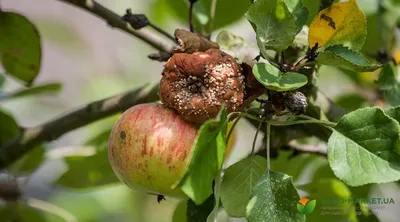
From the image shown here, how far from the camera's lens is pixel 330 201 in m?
0.98

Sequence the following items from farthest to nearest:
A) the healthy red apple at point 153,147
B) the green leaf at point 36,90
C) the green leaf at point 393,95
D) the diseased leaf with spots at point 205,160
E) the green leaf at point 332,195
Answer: the green leaf at point 36,90 < the green leaf at point 332,195 < the green leaf at point 393,95 < the healthy red apple at point 153,147 < the diseased leaf with spots at point 205,160

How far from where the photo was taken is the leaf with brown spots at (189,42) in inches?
27.7

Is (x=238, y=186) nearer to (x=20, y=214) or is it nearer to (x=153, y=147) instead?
(x=153, y=147)

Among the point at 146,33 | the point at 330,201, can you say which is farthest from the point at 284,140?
the point at 146,33

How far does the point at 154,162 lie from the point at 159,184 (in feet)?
0.08

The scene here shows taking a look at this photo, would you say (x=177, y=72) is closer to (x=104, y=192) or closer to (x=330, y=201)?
(x=330, y=201)

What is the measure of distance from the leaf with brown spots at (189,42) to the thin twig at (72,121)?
29cm

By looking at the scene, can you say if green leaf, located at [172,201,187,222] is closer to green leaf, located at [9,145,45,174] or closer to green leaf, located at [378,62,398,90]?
green leaf, located at [378,62,398,90]

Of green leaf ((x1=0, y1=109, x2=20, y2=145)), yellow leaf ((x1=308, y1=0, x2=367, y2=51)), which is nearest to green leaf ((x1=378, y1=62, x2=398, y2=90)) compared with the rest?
yellow leaf ((x1=308, y1=0, x2=367, y2=51))

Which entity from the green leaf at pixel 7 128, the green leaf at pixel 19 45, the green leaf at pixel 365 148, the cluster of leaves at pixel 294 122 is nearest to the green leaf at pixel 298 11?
the cluster of leaves at pixel 294 122

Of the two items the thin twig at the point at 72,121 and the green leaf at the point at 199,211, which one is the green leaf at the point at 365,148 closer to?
the green leaf at the point at 199,211

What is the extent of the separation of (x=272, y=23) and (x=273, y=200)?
180 mm

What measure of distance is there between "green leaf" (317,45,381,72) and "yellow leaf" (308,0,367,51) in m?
0.02

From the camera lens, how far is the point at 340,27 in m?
0.72
